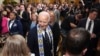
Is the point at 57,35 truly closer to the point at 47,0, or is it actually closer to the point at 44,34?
the point at 44,34

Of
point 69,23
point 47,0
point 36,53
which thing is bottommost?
point 47,0

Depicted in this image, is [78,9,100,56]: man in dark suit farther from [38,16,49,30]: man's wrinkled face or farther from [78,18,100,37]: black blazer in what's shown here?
[38,16,49,30]: man's wrinkled face

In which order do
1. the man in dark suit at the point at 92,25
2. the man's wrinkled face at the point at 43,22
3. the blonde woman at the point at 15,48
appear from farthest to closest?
the man in dark suit at the point at 92,25, the man's wrinkled face at the point at 43,22, the blonde woman at the point at 15,48

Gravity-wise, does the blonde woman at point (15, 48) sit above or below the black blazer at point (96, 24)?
above

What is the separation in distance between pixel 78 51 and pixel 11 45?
2.33 feet

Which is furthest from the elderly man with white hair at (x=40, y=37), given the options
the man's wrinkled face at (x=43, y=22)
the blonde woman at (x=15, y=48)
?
the blonde woman at (x=15, y=48)

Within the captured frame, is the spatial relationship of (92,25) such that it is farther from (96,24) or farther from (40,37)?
(40,37)

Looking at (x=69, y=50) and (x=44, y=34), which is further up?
(x=69, y=50)

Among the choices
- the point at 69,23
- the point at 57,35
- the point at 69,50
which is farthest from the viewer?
the point at 69,23

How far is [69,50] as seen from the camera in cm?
322

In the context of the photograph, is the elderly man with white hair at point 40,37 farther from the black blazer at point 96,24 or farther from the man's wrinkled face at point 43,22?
the black blazer at point 96,24

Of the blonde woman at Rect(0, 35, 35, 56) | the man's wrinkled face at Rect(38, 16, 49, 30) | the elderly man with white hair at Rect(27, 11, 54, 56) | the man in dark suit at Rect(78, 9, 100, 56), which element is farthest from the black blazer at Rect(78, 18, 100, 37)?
the blonde woman at Rect(0, 35, 35, 56)

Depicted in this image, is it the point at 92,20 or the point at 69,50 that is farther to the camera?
the point at 92,20

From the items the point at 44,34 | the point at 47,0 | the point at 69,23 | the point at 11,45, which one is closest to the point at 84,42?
the point at 11,45
